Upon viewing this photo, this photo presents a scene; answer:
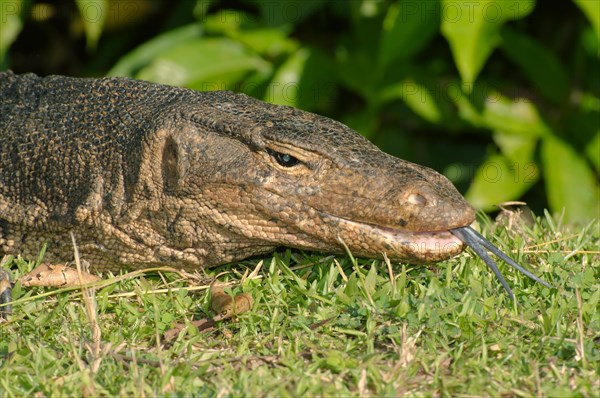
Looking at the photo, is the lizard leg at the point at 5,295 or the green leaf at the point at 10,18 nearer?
the lizard leg at the point at 5,295

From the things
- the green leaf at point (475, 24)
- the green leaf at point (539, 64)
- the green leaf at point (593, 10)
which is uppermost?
the green leaf at point (593, 10)

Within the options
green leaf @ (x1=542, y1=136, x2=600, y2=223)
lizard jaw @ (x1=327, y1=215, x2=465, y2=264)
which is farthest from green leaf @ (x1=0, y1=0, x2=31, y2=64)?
green leaf @ (x1=542, y1=136, x2=600, y2=223)

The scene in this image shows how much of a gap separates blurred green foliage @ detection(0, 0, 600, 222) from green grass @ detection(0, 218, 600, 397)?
251 cm

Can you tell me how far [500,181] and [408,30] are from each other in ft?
4.67

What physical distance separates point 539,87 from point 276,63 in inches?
76.5

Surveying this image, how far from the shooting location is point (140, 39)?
780 centimetres

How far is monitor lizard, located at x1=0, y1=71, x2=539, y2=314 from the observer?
3736 millimetres

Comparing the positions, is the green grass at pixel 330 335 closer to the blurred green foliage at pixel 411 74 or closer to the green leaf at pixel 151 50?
the blurred green foliage at pixel 411 74

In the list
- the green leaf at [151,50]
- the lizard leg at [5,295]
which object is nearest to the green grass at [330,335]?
the lizard leg at [5,295]

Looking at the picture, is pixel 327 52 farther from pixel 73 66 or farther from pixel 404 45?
pixel 73 66

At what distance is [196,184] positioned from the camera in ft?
12.9

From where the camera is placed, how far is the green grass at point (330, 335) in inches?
125

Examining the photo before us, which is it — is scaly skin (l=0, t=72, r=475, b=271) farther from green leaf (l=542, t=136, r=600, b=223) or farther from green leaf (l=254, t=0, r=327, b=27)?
green leaf (l=542, t=136, r=600, b=223)

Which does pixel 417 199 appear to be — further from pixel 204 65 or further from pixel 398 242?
pixel 204 65
